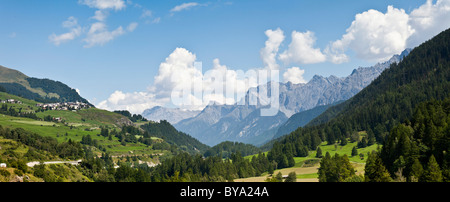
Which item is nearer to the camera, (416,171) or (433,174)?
(433,174)

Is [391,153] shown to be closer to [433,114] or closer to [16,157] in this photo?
[433,114]

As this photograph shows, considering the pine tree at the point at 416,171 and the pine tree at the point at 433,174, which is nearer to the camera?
the pine tree at the point at 433,174

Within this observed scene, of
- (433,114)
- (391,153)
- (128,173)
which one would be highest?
(433,114)

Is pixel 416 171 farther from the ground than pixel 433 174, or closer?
closer

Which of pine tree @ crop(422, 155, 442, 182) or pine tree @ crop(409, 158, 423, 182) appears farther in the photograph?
pine tree @ crop(409, 158, 423, 182)
